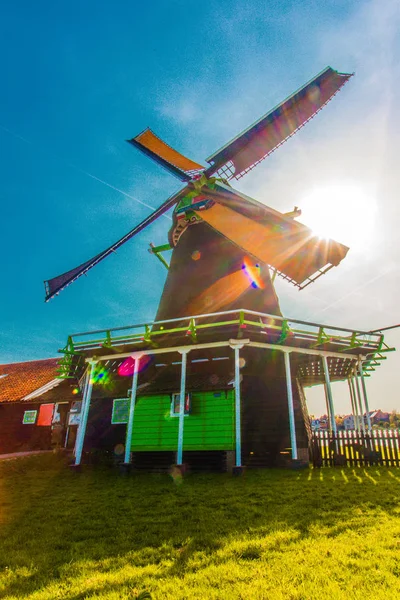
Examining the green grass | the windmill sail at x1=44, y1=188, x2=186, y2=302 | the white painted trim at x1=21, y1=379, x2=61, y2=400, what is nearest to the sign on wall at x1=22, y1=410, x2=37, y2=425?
the white painted trim at x1=21, y1=379, x2=61, y2=400

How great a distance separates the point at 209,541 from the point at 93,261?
56.2 feet

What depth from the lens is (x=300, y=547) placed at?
4.76m

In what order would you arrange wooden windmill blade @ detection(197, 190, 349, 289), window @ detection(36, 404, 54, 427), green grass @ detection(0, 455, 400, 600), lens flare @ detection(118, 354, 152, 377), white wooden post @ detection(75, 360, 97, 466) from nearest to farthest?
green grass @ detection(0, 455, 400, 600)
white wooden post @ detection(75, 360, 97, 466)
wooden windmill blade @ detection(197, 190, 349, 289)
lens flare @ detection(118, 354, 152, 377)
window @ detection(36, 404, 54, 427)

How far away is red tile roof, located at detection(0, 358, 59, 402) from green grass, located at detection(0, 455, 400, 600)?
16.1 m

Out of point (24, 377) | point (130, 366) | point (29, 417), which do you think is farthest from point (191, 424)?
point (24, 377)

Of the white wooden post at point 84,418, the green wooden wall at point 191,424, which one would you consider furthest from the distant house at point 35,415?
the green wooden wall at point 191,424

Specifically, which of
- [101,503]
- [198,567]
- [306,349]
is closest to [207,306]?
[306,349]

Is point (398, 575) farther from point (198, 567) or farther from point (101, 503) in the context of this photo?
point (101, 503)

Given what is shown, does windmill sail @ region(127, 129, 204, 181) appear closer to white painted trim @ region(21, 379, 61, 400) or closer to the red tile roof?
the red tile roof

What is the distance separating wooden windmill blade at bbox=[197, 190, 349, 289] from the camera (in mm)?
15664

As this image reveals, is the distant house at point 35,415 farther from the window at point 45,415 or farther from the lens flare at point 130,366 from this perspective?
the lens flare at point 130,366

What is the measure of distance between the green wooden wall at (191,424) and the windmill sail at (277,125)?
12.3 m

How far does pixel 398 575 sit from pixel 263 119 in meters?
20.2

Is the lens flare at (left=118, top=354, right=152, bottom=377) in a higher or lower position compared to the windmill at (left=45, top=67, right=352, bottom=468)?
lower
